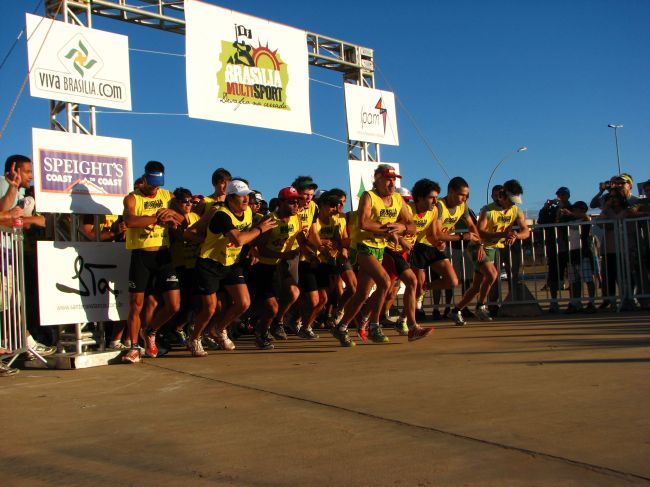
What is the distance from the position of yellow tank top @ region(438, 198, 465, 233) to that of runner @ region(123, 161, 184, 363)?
3.97 metres

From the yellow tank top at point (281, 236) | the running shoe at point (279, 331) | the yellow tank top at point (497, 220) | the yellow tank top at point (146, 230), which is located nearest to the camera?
the yellow tank top at point (146, 230)

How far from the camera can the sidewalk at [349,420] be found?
3127 mm

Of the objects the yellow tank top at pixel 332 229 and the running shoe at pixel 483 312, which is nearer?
the yellow tank top at pixel 332 229

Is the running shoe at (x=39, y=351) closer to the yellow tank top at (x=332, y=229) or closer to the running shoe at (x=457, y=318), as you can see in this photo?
the yellow tank top at (x=332, y=229)

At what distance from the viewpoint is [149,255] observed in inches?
301

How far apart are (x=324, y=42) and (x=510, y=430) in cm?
1205

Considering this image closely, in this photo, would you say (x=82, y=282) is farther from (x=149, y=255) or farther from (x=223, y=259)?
(x=223, y=259)

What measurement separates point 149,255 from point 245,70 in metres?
5.80

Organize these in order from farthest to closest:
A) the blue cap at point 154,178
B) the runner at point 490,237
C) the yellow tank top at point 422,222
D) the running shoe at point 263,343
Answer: the runner at point 490,237 → the yellow tank top at point 422,222 → the running shoe at point 263,343 → the blue cap at point 154,178

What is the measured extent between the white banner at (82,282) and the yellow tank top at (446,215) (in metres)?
4.36

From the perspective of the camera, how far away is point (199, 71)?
38.5 ft

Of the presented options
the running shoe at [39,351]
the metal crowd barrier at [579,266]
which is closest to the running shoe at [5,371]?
the running shoe at [39,351]

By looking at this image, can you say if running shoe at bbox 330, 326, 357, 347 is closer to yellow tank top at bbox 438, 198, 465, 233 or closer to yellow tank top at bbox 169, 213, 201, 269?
yellow tank top at bbox 169, 213, 201, 269

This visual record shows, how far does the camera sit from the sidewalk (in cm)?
313
